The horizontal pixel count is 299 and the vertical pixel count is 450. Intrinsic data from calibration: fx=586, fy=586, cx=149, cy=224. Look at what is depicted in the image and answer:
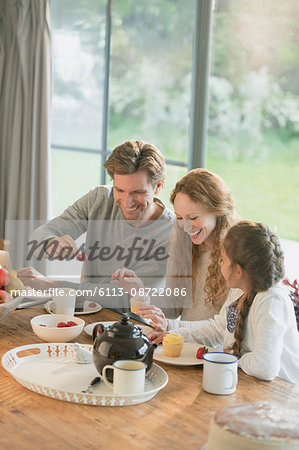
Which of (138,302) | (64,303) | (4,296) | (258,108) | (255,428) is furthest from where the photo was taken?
(258,108)

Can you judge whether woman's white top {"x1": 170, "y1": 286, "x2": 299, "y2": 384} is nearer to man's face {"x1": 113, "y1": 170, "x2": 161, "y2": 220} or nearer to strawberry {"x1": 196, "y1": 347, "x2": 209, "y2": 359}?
strawberry {"x1": 196, "y1": 347, "x2": 209, "y2": 359}

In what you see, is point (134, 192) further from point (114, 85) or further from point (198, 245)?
point (114, 85)

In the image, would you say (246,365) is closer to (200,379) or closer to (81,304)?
(200,379)

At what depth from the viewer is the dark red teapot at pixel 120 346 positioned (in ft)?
4.69

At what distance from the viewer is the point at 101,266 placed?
289 cm

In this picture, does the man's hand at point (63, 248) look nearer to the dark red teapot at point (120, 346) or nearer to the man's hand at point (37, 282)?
the man's hand at point (37, 282)

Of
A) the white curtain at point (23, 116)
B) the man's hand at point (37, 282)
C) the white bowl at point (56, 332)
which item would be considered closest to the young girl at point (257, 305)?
the white bowl at point (56, 332)

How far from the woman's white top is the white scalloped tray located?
0.27 metres

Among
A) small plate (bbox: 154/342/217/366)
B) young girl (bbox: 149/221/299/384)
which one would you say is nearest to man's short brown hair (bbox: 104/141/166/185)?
young girl (bbox: 149/221/299/384)

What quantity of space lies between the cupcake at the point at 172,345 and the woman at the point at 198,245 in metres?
0.46

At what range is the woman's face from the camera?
7.50 ft

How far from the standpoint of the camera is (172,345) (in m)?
1.70

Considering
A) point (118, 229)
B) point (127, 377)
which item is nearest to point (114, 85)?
point (118, 229)

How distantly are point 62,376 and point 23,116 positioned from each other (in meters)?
3.10
